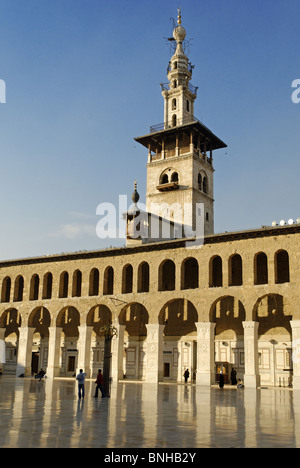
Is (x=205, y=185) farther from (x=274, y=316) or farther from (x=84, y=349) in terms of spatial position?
(x=84, y=349)

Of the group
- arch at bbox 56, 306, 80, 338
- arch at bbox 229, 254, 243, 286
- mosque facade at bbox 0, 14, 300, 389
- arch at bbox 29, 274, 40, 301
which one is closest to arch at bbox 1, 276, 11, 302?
mosque facade at bbox 0, 14, 300, 389

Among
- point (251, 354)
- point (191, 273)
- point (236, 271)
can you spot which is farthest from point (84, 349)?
point (251, 354)

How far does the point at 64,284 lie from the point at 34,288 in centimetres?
319

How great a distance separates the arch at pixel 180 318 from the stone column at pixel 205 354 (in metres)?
4.81

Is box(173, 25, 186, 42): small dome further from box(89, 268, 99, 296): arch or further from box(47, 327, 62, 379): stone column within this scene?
box(47, 327, 62, 379): stone column

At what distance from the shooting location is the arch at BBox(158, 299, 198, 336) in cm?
4028

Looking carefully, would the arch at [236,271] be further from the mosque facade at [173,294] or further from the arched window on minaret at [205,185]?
the arched window on minaret at [205,185]

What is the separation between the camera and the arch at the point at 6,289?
47.6m

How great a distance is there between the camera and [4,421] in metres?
12.8

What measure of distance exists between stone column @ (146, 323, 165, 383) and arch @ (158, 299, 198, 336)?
297 centimetres

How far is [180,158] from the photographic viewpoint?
51.6m

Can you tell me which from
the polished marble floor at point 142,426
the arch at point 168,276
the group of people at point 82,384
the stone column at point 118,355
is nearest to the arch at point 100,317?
the stone column at point 118,355

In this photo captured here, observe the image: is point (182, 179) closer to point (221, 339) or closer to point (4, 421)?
point (221, 339)
